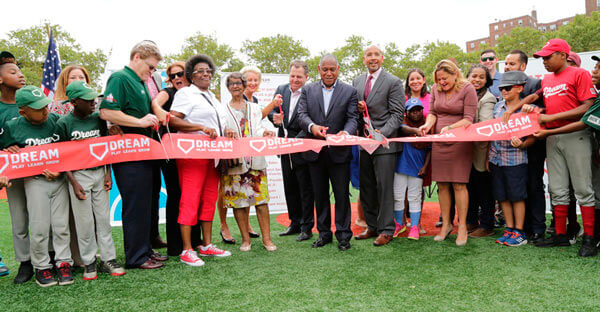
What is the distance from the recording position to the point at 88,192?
3557 millimetres

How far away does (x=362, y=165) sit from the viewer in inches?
193

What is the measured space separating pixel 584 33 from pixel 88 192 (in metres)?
34.2

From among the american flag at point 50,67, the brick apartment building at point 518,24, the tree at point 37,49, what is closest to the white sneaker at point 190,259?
the american flag at point 50,67

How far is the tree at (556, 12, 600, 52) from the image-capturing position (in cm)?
2722

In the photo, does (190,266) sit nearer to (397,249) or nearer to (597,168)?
(397,249)

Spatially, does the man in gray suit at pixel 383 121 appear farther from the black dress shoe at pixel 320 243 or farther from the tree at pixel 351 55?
the tree at pixel 351 55

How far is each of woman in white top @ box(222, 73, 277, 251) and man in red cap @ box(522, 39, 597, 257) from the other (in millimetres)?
3154

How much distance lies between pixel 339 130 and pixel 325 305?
227 centimetres

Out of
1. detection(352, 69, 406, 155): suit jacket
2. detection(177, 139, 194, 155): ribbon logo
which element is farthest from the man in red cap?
detection(177, 139, 194, 155): ribbon logo

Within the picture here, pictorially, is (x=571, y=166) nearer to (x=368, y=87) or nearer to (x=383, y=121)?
(x=383, y=121)

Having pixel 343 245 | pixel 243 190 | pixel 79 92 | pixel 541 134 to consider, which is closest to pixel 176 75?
pixel 79 92

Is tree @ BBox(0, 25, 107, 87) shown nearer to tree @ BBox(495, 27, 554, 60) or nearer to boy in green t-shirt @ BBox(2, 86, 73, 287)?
boy in green t-shirt @ BBox(2, 86, 73, 287)

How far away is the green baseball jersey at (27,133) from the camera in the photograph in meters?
3.37

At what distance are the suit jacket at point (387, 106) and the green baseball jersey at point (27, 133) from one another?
3400 mm
